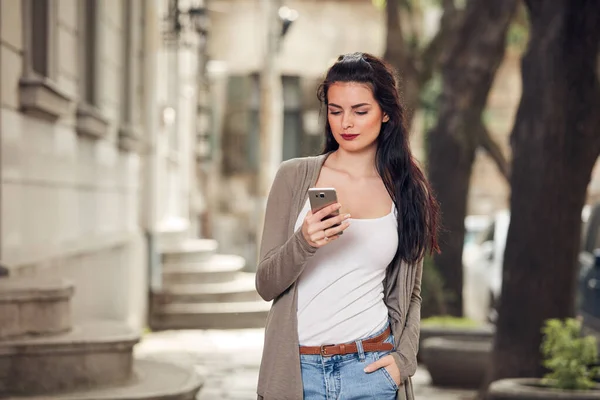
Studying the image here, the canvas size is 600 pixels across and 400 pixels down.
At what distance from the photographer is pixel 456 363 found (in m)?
11.5

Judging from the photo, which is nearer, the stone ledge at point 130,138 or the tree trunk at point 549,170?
the tree trunk at point 549,170

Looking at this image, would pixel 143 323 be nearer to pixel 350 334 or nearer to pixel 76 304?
pixel 76 304

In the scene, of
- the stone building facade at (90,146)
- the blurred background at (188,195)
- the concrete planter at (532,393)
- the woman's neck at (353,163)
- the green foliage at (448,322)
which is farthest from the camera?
the green foliage at (448,322)

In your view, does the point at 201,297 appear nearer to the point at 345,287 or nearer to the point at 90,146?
the point at 90,146

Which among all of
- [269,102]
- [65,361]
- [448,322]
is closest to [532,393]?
[65,361]

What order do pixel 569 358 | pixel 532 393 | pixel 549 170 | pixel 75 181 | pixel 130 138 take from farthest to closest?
pixel 130 138 < pixel 75 181 < pixel 549 170 < pixel 569 358 < pixel 532 393

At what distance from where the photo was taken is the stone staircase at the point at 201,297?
636 inches

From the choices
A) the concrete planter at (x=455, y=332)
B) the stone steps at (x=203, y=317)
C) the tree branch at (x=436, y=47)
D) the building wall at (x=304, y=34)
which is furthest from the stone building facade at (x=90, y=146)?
the building wall at (x=304, y=34)

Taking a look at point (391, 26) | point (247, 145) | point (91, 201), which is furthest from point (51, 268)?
point (247, 145)

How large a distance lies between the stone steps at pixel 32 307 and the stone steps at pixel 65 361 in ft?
0.22

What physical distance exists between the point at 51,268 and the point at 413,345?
19.7 ft

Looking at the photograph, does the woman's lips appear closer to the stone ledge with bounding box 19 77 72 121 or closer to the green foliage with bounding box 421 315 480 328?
the stone ledge with bounding box 19 77 72 121

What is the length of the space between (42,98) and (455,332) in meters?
5.63

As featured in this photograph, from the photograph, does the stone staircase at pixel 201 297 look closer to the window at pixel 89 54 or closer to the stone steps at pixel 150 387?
the window at pixel 89 54
